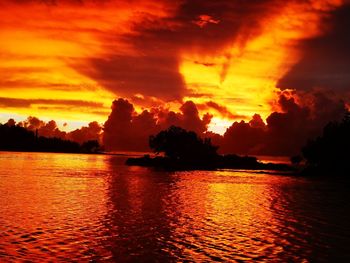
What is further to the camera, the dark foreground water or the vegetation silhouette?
the vegetation silhouette

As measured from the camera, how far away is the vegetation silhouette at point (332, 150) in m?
163

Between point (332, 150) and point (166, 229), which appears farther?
point (332, 150)

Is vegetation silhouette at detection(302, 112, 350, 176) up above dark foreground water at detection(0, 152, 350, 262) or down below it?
above

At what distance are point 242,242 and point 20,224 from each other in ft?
71.3

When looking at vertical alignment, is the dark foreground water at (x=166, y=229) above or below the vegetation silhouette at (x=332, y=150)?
below

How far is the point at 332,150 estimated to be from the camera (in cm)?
16450

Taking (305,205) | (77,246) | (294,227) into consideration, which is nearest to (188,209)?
(294,227)

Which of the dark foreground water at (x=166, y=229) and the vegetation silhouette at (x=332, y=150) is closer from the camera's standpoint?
the dark foreground water at (x=166, y=229)

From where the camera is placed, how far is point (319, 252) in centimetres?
3747

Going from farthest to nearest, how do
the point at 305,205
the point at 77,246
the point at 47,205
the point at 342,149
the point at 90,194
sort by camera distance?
the point at 342,149 < the point at 90,194 < the point at 305,205 < the point at 47,205 < the point at 77,246

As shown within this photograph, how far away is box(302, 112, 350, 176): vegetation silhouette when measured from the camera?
16300 cm

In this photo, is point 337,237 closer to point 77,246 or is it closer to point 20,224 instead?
point 77,246

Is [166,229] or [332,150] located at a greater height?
[332,150]

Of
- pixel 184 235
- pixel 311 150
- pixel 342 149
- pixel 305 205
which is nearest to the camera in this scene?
pixel 184 235
